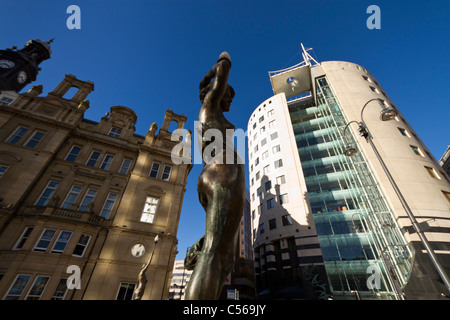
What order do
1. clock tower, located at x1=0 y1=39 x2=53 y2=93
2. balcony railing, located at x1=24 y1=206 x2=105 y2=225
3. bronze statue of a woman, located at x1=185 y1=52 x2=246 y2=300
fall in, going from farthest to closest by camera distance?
clock tower, located at x1=0 y1=39 x2=53 y2=93, balcony railing, located at x1=24 y1=206 x2=105 y2=225, bronze statue of a woman, located at x1=185 y1=52 x2=246 y2=300

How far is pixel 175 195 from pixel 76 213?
7.52m

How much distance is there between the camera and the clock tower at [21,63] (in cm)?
4188

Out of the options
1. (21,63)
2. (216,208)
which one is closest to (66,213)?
(216,208)

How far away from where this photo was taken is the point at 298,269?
22547 millimetres

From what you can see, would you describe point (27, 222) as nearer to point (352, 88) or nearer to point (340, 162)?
point (340, 162)

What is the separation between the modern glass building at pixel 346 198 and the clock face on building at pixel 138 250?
55.6 feet

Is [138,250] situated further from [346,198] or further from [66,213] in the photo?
[346,198]

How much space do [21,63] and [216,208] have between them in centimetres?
6841

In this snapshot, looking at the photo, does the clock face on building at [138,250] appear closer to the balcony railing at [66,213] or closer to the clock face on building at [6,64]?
the balcony railing at [66,213]

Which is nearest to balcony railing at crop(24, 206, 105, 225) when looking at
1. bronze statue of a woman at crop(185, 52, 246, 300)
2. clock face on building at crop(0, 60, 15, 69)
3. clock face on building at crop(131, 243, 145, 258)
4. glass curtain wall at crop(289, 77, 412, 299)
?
clock face on building at crop(131, 243, 145, 258)

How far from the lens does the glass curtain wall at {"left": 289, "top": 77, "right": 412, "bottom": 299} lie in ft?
A: 56.4

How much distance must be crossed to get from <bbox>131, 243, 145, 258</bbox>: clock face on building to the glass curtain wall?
52.8ft

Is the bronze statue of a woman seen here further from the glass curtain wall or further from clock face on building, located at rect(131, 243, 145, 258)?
the glass curtain wall

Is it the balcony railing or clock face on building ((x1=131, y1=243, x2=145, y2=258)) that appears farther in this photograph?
clock face on building ((x1=131, y1=243, x2=145, y2=258))
